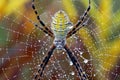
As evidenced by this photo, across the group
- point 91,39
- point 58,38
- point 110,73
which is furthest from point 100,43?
point 58,38

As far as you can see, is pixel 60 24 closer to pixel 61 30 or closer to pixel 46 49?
pixel 61 30

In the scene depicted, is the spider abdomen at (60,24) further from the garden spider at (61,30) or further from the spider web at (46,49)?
the spider web at (46,49)

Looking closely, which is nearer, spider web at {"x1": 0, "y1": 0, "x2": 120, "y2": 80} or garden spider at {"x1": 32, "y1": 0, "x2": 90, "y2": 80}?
garden spider at {"x1": 32, "y1": 0, "x2": 90, "y2": 80}

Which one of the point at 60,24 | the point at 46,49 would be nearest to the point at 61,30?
the point at 60,24

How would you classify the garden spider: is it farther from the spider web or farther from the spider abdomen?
the spider web

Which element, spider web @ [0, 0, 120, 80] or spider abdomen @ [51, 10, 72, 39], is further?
spider web @ [0, 0, 120, 80]

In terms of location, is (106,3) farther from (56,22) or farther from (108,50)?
(56,22)

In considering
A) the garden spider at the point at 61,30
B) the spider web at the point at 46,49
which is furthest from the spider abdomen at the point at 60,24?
the spider web at the point at 46,49

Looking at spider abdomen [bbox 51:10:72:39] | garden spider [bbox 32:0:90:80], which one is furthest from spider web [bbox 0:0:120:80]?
spider abdomen [bbox 51:10:72:39]
